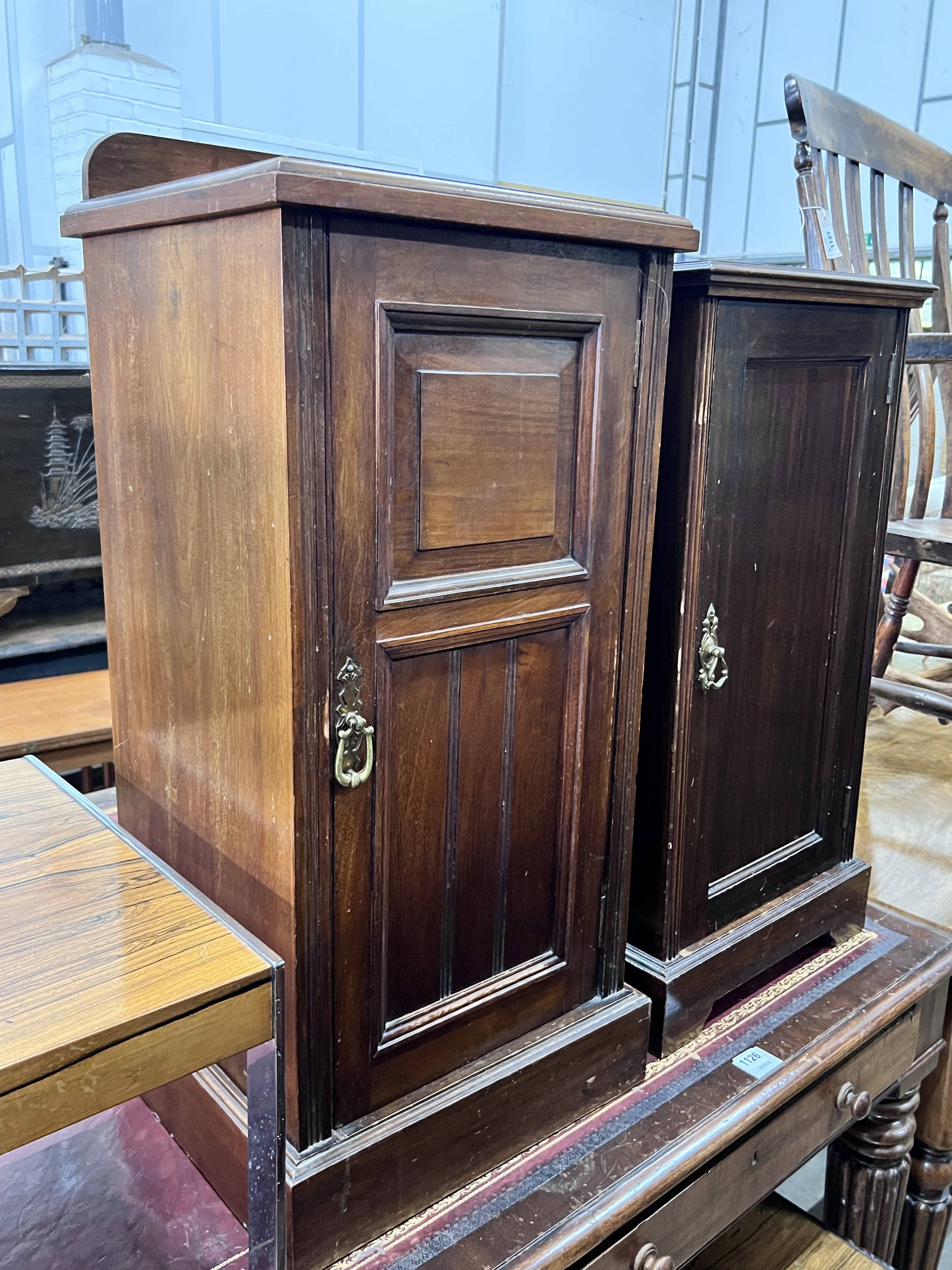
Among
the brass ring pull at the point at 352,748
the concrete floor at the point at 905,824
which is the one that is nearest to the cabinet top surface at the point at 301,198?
the brass ring pull at the point at 352,748

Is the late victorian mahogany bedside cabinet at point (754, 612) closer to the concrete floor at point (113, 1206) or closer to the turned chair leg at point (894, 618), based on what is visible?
the concrete floor at point (113, 1206)

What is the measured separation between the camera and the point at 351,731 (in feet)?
2.77

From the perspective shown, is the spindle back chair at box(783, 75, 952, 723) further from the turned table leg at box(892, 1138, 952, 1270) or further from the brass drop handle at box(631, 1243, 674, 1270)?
the brass drop handle at box(631, 1243, 674, 1270)

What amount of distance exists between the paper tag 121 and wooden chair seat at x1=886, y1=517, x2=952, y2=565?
1.59 feet

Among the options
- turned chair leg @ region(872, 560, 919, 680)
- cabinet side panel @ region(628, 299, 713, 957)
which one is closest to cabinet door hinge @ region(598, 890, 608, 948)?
cabinet side panel @ region(628, 299, 713, 957)

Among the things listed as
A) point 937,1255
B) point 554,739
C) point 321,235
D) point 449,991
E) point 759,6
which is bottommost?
point 937,1255

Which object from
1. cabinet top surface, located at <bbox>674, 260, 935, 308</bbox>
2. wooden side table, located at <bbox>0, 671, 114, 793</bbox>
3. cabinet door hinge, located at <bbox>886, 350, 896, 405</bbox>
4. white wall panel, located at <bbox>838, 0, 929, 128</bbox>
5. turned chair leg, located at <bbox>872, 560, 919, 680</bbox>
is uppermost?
white wall panel, located at <bbox>838, 0, 929, 128</bbox>

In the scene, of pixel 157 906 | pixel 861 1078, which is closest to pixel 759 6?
pixel 861 1078

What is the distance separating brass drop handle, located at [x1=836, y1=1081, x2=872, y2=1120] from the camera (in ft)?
4.44

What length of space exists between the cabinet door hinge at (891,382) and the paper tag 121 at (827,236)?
0.39 m

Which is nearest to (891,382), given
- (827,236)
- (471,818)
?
(827,236)

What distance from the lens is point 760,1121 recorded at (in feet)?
3.94

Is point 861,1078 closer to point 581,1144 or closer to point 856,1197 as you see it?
point 856,1197

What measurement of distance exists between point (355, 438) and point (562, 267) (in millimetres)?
261
